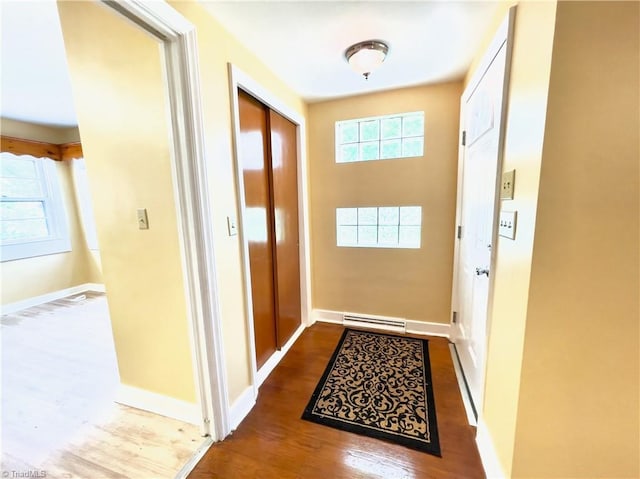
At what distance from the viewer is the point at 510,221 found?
1.09 meters

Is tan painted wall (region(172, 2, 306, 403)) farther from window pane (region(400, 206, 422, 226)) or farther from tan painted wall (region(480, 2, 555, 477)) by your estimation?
window pane (region(400, 206, 422, 226))

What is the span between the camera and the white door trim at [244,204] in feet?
4.94

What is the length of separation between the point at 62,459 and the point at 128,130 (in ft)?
5.94

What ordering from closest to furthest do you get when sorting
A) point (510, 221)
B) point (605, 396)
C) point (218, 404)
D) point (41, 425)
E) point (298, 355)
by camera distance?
A: point (605, 396) → point (510, 221) → point (218, 404) → point (41, 425) → point (298, 355)

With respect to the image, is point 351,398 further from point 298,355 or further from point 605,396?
A: point 605,396

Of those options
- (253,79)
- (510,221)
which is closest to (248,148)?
(253,79)

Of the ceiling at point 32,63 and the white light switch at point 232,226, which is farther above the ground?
the ceiling at point 32,63

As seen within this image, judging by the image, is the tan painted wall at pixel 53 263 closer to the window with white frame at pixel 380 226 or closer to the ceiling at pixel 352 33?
the ceiling at pixel 352 33

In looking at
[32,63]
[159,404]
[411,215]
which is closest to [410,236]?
[411,215]

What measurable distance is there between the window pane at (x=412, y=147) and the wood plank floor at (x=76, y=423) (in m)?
2.65

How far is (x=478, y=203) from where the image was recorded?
1.68 m

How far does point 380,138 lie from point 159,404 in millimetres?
2746

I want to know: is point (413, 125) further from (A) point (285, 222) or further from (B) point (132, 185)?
(B) point (132, 185)

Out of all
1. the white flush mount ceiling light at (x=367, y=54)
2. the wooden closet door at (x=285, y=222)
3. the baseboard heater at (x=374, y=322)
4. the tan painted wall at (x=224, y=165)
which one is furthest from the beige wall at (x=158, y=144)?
the baseboard heater at (x=374, y=322)
